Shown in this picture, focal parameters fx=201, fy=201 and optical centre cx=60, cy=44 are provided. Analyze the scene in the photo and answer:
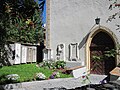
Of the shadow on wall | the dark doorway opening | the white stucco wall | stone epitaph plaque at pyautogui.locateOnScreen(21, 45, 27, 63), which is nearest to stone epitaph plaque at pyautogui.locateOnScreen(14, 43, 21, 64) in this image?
stone epitaph plaque at pyautogui.locateOnScreen(21, 45, 27, 63)

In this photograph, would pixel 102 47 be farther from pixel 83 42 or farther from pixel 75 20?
pixel 75 20

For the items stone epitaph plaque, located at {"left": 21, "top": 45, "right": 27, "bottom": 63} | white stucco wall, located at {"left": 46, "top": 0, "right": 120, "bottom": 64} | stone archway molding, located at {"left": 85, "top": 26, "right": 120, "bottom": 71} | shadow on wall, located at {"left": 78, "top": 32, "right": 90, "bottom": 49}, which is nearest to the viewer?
stone archway molding, located at {"left": 85, "top": 26, "right": 120, "bottom": 71}

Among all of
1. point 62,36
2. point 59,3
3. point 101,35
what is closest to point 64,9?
point 59,3

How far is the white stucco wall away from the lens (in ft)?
44.6

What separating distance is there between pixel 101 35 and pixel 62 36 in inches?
113

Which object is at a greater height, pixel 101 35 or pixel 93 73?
pixel 101 35

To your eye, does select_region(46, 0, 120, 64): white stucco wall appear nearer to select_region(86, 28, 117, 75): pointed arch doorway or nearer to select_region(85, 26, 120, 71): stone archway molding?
select_region(85, 26, 120, 71): stone archway molding

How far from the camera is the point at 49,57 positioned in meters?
15.3

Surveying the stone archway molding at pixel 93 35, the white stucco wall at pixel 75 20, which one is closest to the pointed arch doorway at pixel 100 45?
the stone archway molding at pixel 93 35

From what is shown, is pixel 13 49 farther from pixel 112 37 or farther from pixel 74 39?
pixel 112 37

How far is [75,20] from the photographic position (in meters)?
14.6

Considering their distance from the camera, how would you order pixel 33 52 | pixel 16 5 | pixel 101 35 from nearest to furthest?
pixel 16 5
pixel 101 35
pixel 33 52

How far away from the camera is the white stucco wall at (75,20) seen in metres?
13.6

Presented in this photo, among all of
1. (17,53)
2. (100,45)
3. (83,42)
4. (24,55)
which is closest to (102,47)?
(100,45)
